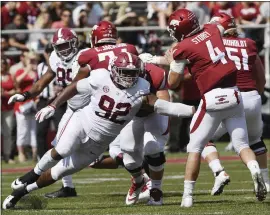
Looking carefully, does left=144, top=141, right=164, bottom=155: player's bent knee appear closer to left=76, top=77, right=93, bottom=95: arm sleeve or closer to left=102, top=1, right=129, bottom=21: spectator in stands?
left=76, top=77, right=93, bottom=95: arm sleeve

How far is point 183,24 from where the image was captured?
27.7 feet

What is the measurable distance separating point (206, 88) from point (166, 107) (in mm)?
442

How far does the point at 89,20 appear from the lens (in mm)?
17828

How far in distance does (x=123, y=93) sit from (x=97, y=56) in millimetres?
919

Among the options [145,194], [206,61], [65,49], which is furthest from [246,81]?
[65,49]

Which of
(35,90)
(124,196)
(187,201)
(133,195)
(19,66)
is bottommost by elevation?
(19,66)

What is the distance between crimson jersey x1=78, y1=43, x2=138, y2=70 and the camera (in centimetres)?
895

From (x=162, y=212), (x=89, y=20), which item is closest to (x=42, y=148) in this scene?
(x=89, y=20)

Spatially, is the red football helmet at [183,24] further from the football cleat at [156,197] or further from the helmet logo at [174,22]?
the football cleat at [156,197]

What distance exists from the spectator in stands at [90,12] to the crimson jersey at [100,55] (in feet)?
27.6

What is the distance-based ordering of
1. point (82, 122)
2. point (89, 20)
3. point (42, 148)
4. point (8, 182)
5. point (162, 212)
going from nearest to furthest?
1. point (162, 212)
2. point (82, 122)
3. point (8, 182)
4. point (42, 148)
5. point (89, 20)

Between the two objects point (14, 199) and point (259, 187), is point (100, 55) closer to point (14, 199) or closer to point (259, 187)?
point (14, 199)

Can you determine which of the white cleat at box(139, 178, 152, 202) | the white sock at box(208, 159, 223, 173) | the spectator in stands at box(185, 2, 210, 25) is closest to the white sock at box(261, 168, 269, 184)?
the white sock at box(208, 159, 223, 173)

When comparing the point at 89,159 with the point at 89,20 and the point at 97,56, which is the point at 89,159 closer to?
the point at 97,56
